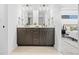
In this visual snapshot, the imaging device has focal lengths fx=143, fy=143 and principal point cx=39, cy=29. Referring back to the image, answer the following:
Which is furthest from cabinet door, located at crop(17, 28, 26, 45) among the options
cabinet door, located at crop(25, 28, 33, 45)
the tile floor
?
the tile floor

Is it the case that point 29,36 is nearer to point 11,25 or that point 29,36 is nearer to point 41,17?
point 41,17

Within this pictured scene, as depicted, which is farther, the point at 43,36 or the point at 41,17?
the point at 41,17

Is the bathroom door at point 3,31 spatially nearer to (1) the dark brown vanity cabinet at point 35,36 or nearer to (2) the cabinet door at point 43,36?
(1) the dark brown vanity cabinet at point 35,36

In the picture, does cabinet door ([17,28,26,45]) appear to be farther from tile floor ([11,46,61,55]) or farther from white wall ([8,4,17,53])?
white wall ([8,4,17,53])

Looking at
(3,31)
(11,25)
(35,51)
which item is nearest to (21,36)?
(35,51)

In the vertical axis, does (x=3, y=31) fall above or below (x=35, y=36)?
above

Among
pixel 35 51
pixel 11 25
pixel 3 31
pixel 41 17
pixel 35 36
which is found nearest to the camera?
pixel 3 31

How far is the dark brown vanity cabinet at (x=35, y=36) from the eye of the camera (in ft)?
19.6

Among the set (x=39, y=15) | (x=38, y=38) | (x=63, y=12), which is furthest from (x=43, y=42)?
(x=63, y=12)

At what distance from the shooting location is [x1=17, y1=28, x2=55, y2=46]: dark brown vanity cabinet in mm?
5965

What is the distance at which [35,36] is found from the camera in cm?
597

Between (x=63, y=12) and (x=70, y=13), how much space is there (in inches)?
9.1

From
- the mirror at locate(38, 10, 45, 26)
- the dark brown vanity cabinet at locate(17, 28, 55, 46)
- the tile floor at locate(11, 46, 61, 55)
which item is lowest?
the tile floor at locate(11, 46, 61, 55)

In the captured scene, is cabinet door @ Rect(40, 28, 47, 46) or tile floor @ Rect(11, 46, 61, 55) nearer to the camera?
tile floor @ Rect(11, 46, 61, 55)
